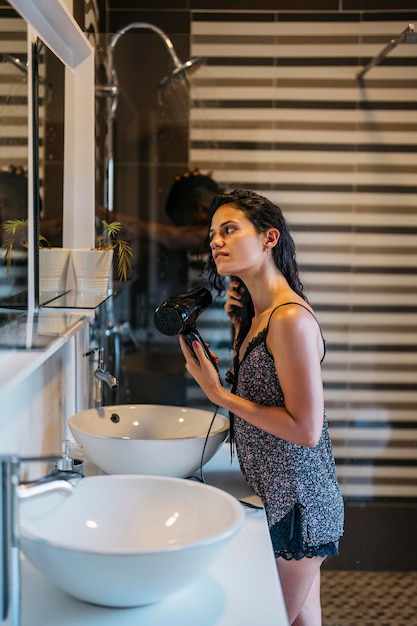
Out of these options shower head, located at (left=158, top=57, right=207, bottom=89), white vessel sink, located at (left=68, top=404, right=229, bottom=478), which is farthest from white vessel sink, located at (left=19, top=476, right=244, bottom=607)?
shower head, located at (left=158, top=57, right=207, bottom=89)

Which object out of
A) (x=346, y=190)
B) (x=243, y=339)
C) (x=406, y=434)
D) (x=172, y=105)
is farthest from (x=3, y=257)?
(x=406, y=434)

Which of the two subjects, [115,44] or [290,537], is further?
[115,44]

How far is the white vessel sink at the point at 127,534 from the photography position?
111cm

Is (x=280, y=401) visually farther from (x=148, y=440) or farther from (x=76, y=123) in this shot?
(x=76, y=123)

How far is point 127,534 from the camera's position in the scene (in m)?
1.41

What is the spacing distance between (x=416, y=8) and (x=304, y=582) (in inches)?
89.8

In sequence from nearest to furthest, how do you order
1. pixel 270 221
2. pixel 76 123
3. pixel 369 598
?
pixel 270 221 < pixel 76 123 < pixel 369 598

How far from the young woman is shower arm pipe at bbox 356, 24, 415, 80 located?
3.88ft

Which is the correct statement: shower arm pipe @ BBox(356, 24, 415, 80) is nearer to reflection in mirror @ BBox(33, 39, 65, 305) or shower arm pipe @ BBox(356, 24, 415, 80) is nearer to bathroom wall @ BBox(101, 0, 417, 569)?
bathroom wall @ BBox(101, 0, 417, 569)

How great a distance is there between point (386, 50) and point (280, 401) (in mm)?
1664

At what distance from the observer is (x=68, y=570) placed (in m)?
1.13

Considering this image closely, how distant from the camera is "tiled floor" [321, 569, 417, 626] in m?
2.95

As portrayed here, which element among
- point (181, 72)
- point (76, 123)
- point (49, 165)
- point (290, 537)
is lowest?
point (290, 537)

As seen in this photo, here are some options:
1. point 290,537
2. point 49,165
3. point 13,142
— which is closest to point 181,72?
point 49,165
